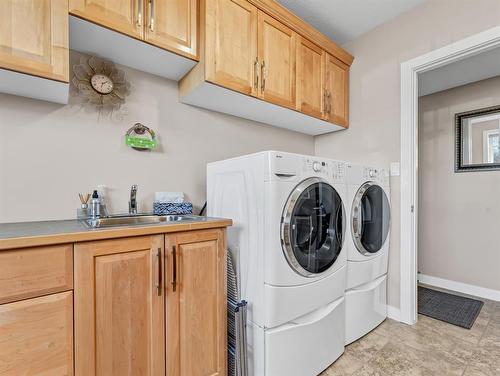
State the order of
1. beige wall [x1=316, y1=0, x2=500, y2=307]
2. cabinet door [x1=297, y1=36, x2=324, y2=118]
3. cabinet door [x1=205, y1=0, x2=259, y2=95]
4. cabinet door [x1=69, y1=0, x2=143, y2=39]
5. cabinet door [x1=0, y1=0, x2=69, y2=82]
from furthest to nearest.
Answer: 1. cabinet door [x1=297, y1=36, x2=324, y2=118]
2. beige wall [x1=316, y1=0, x2=500, y2=307]
3. cabinet door [x1=205, y1=0, x2=259, y2=95]
4. cabinet door [x1=69, y1=0, x2=143, y2=39]
5. cabinet door [x1=0, y1=0, x2=69, y2=82]

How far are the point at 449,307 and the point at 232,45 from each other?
2932 mm

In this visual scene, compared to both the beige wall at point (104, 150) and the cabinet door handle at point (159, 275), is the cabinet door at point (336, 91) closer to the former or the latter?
the beige wall at point (104, 150)

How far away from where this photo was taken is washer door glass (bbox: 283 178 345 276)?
1411mm

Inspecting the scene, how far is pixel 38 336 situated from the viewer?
2.86 feet

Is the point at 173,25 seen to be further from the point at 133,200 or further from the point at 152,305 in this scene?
the point at 152,305

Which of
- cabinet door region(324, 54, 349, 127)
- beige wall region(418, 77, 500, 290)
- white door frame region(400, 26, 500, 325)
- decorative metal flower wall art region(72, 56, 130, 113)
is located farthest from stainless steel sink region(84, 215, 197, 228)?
beige wall region(418, 77, 500, 290)

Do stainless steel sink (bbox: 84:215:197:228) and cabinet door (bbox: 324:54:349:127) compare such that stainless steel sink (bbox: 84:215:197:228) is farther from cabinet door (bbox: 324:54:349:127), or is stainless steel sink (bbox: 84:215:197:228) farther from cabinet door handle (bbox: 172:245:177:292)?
cabinet door (bbox: 324:54:349:127)

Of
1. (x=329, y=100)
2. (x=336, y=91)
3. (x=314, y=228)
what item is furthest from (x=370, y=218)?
(x=336, y=91)

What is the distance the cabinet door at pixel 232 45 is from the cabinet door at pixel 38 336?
1.33 m

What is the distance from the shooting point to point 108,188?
1635 millimetres

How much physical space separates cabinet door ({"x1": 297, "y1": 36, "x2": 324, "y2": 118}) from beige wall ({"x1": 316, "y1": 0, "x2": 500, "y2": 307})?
508mm

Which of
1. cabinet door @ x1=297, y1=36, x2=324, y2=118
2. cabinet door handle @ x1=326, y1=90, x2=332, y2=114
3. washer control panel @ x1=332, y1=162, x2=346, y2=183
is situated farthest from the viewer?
cabinet door handle @ x1=326, y1=90, x2=332, y2=114

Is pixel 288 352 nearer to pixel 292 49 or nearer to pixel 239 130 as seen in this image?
pixel 239 130

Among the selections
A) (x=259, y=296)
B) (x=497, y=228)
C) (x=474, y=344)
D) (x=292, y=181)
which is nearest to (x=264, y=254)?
(x=259, y=296)
